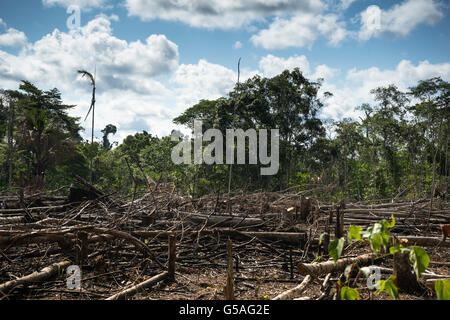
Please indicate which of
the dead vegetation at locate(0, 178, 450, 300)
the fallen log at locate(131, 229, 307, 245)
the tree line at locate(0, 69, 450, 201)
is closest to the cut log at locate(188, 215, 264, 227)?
the dead vegetation at locate(0, 178, 450, 300)

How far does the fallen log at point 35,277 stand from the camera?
2616mm

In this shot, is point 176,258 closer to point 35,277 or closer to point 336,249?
point 35,277

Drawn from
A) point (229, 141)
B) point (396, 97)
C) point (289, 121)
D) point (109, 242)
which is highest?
point (396, 97)

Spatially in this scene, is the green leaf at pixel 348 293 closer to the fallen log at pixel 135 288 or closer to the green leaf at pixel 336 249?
the green leaf at pixel 336 249

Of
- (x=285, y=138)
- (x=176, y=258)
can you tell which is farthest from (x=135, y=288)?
(x=285, y=138)

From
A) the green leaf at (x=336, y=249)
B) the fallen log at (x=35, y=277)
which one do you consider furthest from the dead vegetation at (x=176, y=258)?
the green leaf at (x=336, y=249)

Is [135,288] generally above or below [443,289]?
below

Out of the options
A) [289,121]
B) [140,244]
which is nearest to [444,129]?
[289,121]

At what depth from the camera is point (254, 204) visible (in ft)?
23.6

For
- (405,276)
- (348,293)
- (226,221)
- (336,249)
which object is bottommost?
(405,276)

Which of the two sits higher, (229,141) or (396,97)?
(396,97)

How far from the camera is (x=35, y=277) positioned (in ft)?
9.48
